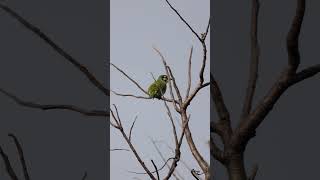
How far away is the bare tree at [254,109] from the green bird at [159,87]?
0.74 ft

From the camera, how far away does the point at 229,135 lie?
0.90 m

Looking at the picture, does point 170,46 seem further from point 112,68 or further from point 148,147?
point 148,147

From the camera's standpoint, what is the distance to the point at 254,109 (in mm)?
855

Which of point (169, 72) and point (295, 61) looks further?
point (169, 72)

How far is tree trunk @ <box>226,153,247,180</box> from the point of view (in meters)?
0.86

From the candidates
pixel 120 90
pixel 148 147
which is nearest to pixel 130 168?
pixel 148 147

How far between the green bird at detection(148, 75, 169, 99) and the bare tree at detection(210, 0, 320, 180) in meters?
0.23

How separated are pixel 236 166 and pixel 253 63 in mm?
210

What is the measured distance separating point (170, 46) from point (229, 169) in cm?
42
